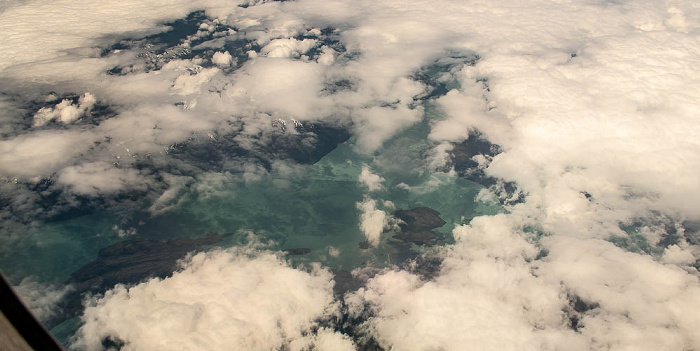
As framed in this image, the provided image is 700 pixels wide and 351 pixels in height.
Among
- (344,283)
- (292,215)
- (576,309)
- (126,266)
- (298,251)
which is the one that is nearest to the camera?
(126,266)

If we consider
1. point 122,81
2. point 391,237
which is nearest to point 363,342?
point 391,237

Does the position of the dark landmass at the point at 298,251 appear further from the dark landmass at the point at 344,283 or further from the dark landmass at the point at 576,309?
the dark landmass at the point at 576,309

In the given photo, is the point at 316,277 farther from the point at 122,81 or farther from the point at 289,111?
the point at 122,81

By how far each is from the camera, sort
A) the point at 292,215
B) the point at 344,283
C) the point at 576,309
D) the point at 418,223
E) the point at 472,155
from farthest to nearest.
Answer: the point at 472,155, the point at 418,223, the point at 292,215, the point at 576,309, the point at 344,283

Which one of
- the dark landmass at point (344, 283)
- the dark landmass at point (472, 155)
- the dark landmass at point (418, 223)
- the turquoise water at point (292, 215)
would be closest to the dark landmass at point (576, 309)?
the turquoise water at point (292, 215)

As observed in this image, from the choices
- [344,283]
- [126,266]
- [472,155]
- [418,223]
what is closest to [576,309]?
[418,223]

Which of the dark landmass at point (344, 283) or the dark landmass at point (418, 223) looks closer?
the dark landmass at point (344, 283)

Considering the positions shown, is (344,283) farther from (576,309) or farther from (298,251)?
(576,309)
